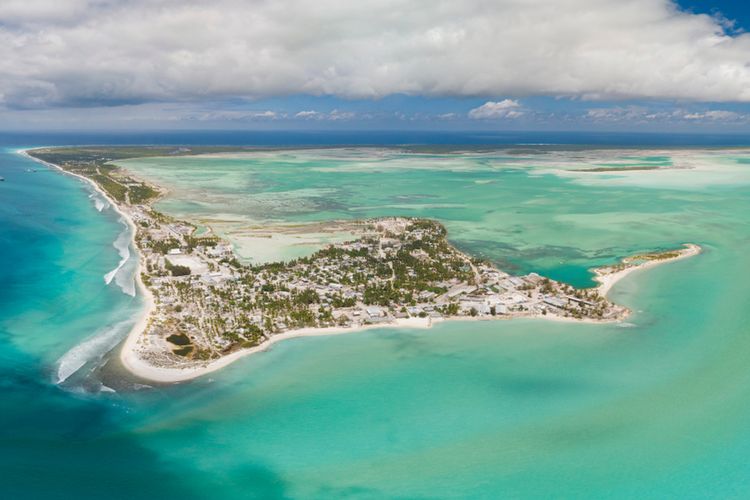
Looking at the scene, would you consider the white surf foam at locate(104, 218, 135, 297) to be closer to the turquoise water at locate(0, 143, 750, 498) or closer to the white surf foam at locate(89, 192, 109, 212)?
the turquoise water at locate(0, 143, 750, 498)

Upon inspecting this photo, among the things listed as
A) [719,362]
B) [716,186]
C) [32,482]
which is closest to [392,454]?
[32,482]

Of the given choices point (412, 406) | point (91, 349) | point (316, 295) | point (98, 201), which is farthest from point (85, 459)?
point (98, 201)

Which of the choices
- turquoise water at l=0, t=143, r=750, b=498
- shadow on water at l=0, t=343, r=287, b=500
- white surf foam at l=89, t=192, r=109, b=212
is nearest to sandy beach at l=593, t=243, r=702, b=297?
turquoise water at l=0, t=143, r=750, b=498

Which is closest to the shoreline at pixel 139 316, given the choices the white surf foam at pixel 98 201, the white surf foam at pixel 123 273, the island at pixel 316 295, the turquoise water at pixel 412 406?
the island at pixel 316 295

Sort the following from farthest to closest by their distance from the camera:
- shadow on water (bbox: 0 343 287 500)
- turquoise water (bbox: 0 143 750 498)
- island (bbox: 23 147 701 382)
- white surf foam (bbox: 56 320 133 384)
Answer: island (bbox: 23 147 701 382) < white surf foam (bbox: 56 320 133 384) < turquoise water (bbox: 0 143 750 498) < shadow on water (bbox: 0 343 287 500)

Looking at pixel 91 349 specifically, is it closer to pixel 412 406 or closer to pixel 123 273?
pixel 123 273

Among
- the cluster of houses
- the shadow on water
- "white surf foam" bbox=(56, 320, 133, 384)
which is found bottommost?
the shadow on water

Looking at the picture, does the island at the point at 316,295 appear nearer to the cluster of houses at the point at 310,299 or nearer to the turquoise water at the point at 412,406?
the cluster of houses at the point at 310,299

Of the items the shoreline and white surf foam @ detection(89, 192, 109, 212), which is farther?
white surf foam @ detection(89, 192, 109, 212)
